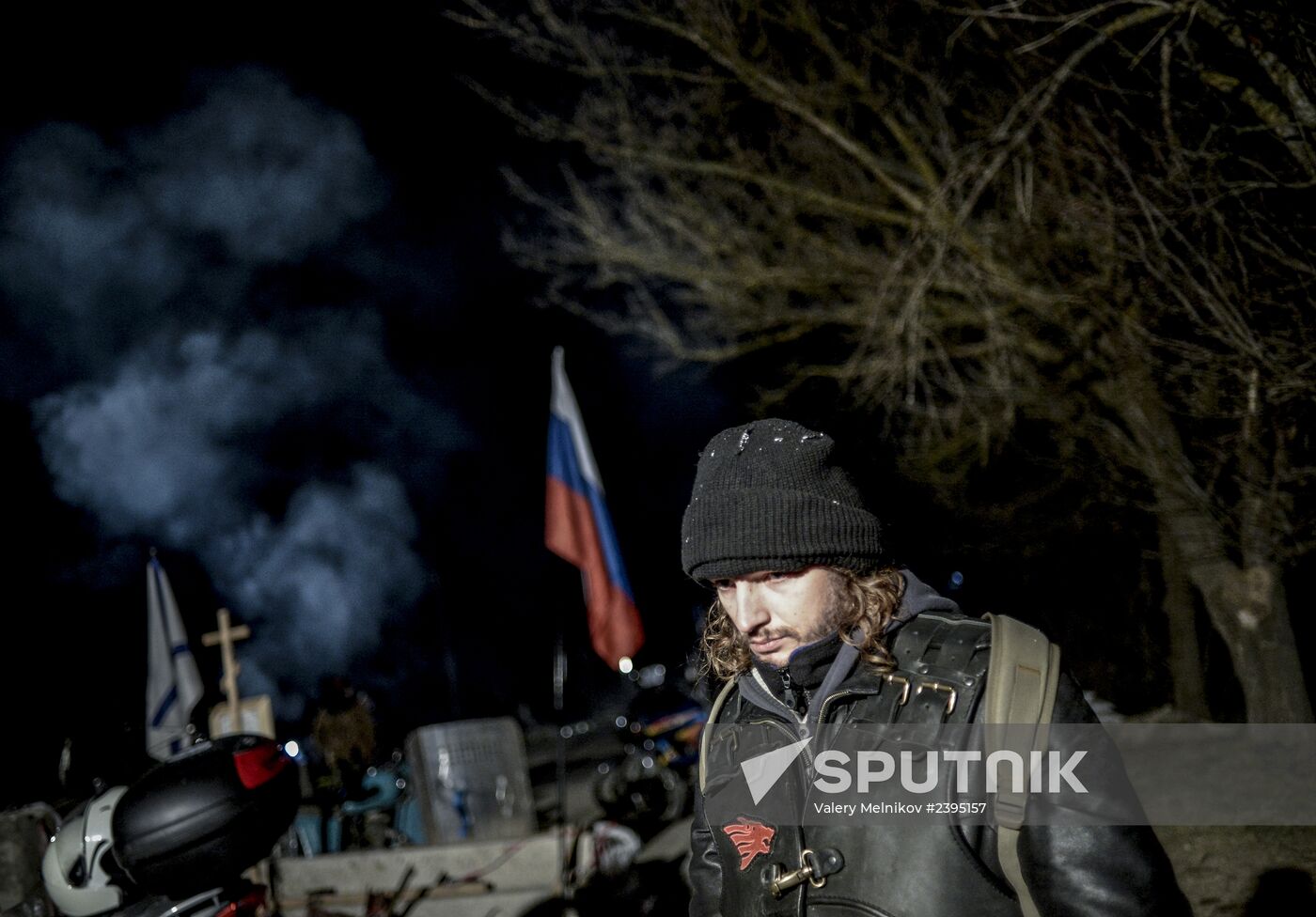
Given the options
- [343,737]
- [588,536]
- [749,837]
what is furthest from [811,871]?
[343,737]

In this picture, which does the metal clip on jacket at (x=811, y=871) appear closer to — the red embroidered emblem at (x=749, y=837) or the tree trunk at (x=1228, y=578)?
the red embroidered emblem at (x=749, y=837)

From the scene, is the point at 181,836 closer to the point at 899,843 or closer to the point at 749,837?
the point at 749,837

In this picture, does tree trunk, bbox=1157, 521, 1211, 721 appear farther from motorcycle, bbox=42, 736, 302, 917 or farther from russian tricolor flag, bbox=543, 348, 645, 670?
motorcycle, bbox=42, 736, 302, 917

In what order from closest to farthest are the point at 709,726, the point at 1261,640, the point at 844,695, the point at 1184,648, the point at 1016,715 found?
the point at 1016,715 → the point at 844,695 → the point at 709,726 → the point at 1261,640 → the point at 1184,648

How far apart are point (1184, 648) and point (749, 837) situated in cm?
1055

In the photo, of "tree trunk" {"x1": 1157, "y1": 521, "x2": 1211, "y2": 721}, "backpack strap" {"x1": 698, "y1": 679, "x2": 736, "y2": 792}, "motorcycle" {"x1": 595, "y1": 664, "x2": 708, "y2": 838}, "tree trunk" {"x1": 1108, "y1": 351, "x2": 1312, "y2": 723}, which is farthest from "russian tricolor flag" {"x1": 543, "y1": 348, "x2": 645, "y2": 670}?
"tree trunk" {"x1": 1157, "y1": 521, "x2": 1211, "y2": 721}

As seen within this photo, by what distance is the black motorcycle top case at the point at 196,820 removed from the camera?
140 inches

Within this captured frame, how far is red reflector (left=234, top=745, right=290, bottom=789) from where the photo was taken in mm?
3748

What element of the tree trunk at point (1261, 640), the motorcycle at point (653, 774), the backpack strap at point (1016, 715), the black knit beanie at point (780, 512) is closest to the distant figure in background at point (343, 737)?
the motorcycle at point (653, 774)

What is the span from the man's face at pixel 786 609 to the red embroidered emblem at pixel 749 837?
0.33 meters

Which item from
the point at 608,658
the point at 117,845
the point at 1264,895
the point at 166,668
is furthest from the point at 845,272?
the point at 166,668

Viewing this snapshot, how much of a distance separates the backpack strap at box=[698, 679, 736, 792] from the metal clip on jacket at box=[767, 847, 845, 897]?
330 mm

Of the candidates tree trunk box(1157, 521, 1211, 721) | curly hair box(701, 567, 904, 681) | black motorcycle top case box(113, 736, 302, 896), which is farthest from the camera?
tree trunk box(1157, 521, 1211, 721)

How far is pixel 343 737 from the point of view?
448 inches
